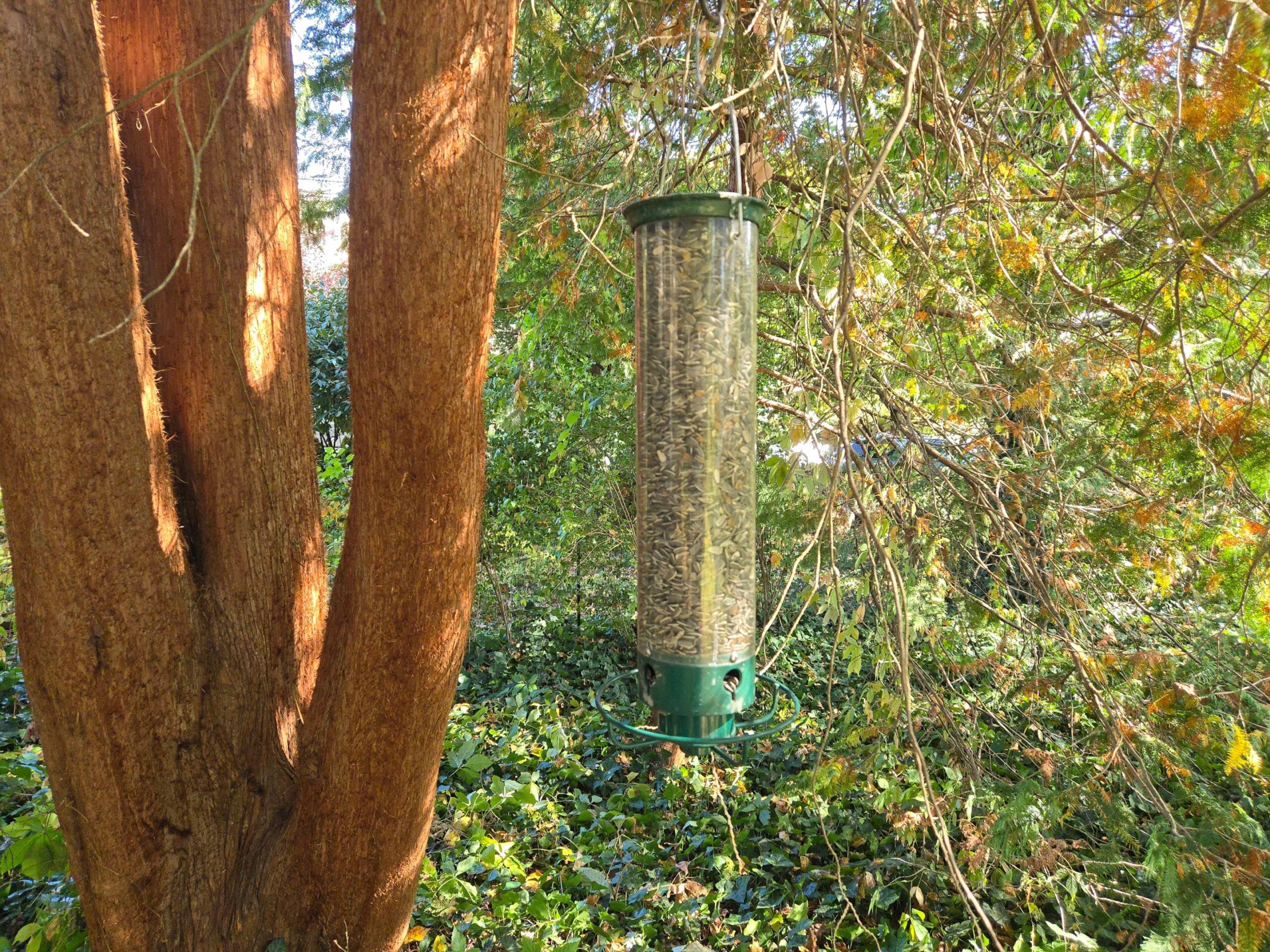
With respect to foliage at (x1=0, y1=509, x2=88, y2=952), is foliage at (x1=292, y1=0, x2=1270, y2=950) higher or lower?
higher

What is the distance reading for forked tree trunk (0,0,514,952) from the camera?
1681 mm

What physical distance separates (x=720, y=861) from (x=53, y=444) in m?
2.86

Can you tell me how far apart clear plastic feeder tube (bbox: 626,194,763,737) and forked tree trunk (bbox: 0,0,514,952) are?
425 millimetres

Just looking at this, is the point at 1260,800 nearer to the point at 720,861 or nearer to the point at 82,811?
the point at 720,861

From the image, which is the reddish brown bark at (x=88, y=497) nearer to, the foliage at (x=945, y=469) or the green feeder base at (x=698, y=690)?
the foliage at (x=945, y=469)

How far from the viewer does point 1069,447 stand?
2.87 m

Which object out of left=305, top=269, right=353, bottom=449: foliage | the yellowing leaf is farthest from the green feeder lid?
left=305, top=269, right=353, bottom=449: foliage

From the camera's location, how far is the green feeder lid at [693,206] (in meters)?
1.77

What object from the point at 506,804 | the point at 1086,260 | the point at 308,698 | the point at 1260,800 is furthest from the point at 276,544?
the point at 1260,800

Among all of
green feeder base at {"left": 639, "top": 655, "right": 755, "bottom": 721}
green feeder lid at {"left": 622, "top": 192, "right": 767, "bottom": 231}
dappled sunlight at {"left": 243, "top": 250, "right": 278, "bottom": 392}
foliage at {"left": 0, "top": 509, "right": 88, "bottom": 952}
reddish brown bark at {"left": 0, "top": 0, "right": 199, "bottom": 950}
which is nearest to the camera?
reddish brown bark at {"left": 0, "top": 0, "right": 199, "bottom": 950}

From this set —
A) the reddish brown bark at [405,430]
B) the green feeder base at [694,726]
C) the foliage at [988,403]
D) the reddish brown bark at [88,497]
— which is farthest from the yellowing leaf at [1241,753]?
the reddish brown bark at [88,497]

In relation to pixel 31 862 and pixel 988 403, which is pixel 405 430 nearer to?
pixel 31 862

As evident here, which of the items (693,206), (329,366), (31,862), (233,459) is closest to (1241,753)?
(693,206)

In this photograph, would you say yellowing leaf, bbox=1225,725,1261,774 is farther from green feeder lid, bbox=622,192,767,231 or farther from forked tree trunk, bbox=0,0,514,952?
forked tree trunk, bbox=0,0,514,952
